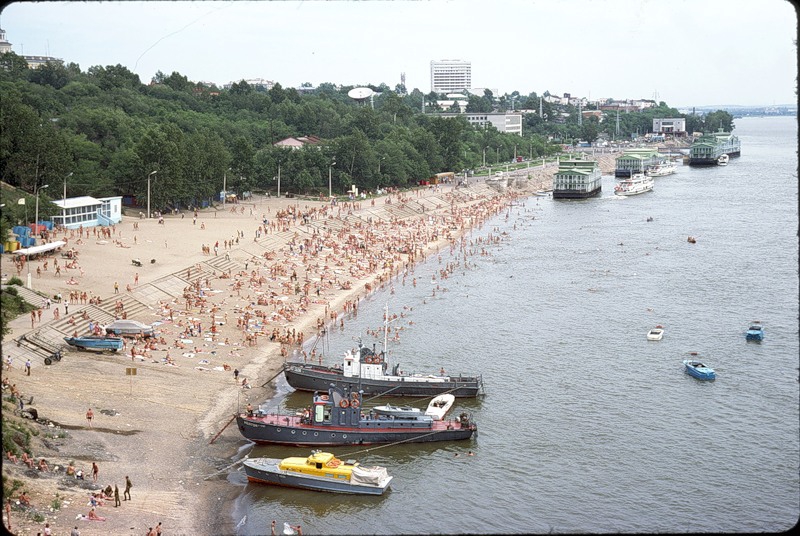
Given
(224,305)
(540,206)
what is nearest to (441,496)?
(224,305)

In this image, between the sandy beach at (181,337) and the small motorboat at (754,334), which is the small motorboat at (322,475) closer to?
the sandy beach at (181,337)

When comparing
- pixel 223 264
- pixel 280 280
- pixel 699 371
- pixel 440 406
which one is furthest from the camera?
pixel 223 264

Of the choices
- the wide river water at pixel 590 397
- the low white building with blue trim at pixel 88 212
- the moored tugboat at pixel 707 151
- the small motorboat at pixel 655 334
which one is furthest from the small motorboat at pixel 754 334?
the moored tugboat at pixel 707 151

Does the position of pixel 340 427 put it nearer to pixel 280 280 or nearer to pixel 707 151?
pixel 280 280

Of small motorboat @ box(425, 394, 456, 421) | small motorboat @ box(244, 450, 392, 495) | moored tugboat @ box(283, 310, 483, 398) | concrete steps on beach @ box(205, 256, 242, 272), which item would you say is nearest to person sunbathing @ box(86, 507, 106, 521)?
small motorboat @ box(244, 450, 392, 495)

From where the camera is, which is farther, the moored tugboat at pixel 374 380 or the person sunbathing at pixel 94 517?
the moored tugboat at pixel 374 380

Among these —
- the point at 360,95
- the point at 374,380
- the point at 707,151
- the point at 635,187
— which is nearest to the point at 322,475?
the point at 374,380

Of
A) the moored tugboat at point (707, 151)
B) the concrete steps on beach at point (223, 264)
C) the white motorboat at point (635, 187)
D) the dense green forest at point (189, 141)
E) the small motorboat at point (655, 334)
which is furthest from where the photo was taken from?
the moored tugboat at point (707, 151)
